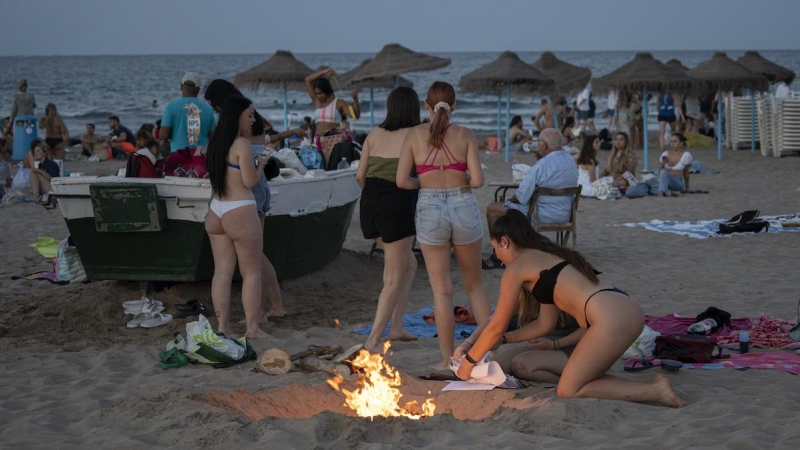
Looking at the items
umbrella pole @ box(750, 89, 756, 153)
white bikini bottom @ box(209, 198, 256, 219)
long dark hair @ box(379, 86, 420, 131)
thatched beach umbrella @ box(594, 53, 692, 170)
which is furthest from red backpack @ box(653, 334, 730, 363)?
umbrella pole @ box(750, 89, 756, 153)

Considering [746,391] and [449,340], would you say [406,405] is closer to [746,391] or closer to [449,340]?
[449,340]

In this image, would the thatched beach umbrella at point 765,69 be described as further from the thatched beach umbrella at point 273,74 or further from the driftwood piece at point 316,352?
Answer: the driftwood piece at point 316,352

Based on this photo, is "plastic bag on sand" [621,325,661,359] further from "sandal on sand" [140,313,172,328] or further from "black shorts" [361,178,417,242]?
"sandal on sand" [140,313,172,328]

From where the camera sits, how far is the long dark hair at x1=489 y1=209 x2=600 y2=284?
475 centimetres

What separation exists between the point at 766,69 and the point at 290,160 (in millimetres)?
17343

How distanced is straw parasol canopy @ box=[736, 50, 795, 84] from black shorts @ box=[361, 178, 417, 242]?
18.5m

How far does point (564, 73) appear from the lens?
81.9ft

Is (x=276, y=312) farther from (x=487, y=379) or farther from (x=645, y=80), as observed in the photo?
(x=645, y=80)

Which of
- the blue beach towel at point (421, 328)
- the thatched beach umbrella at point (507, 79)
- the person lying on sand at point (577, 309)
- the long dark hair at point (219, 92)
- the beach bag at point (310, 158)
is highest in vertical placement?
the thatched beach umbrella at point (507, 79)

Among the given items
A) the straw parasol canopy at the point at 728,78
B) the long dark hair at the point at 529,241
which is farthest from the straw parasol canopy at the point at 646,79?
the long dark hair at the point at 529,241

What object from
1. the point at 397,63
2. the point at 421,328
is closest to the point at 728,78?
the point at 397,63

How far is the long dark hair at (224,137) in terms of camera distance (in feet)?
19.8

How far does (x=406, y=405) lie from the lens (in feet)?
15.9

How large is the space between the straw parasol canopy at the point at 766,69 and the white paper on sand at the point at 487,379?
19.2 m
